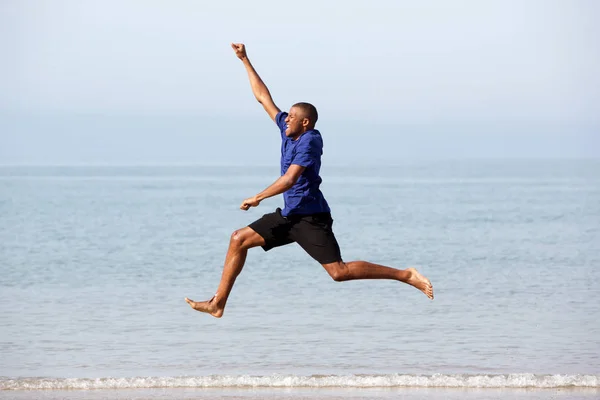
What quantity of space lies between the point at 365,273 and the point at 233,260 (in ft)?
3.73

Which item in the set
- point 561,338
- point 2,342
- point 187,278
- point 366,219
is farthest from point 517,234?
point 2,342

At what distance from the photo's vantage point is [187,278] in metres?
22.5

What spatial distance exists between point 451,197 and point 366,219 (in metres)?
17.5

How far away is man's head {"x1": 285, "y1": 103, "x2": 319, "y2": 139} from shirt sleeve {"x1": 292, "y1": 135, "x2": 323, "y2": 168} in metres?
0.09

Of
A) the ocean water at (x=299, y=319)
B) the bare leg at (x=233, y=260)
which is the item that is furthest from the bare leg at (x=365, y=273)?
the ocean water at (x=299, y=319)

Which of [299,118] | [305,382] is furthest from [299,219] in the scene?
[305,382]

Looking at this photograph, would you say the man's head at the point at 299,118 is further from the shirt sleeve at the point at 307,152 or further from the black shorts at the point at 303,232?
the black shorts at the point at 303,232

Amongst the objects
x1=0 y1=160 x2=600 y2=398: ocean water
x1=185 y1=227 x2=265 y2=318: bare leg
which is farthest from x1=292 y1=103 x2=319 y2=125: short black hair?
x1=0 y1=160 x2=600 y2=398: ocean water

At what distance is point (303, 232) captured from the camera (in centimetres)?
977

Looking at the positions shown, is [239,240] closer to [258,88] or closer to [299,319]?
[258,88]

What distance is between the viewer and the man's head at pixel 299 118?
9.50m

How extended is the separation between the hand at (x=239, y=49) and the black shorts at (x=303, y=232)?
1440 mm

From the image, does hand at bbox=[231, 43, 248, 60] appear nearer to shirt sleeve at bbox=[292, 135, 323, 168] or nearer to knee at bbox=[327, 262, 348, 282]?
shirt sleeve at bbox=[292, 135, 323, 168]

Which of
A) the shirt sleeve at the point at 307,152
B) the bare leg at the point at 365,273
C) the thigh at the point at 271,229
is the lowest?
the bare leg at the point at 365,273
